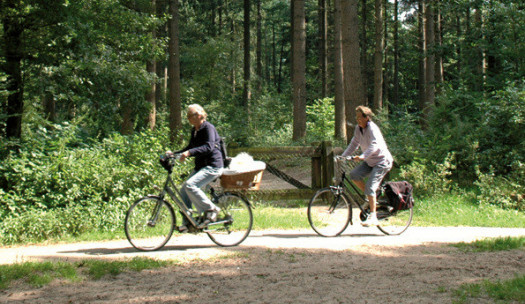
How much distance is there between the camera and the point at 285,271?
246 inches

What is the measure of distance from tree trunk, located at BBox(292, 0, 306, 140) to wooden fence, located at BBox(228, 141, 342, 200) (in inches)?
436

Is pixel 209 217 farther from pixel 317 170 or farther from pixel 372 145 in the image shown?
pixel 317 170

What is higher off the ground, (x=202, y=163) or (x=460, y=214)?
(x=202, y=163)

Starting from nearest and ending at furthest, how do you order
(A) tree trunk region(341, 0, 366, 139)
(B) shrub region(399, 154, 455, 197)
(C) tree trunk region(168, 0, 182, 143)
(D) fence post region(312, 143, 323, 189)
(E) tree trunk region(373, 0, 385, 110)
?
(D) fence post region(312, 143, 323, 189), (B) shrub region(399, 154, 455, 197), (A) tree trunk region(341, 0, 366, 139), (C) tree trunk region(168, 0, 182, 143), (E) tree trunk region(373, 0, 385, 110)

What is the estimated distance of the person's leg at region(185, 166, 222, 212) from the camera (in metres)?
7.41

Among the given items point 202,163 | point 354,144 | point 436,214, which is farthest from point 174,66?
point 202,163

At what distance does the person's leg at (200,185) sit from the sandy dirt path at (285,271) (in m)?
0.63

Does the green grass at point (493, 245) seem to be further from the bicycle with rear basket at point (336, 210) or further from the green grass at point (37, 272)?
the green grass at point (37, 272)

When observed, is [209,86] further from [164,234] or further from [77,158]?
[164,234]

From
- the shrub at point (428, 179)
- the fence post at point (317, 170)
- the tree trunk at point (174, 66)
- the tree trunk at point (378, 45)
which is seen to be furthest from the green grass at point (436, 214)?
the tree trunk at point (378, 45)

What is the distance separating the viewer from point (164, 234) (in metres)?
7.70

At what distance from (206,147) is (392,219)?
13.3ft

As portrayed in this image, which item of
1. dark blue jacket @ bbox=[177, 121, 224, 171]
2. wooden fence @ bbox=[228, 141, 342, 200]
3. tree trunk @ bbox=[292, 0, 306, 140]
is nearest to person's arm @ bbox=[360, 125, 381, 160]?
dark blue jacket @ bbox=[177, 121, 224, 171]

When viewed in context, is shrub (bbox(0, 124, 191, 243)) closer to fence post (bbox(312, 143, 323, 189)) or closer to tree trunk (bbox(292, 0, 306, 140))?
fence post (bbox(312, 143, 323, 189))
